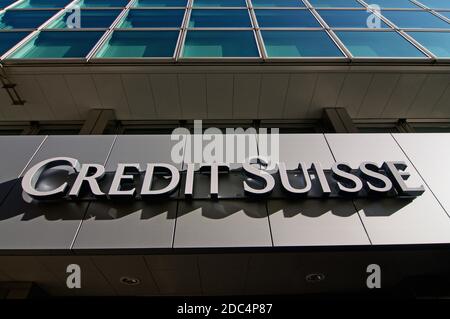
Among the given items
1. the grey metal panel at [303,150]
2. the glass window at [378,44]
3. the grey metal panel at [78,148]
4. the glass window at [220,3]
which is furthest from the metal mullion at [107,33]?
the glass window at [378,44]

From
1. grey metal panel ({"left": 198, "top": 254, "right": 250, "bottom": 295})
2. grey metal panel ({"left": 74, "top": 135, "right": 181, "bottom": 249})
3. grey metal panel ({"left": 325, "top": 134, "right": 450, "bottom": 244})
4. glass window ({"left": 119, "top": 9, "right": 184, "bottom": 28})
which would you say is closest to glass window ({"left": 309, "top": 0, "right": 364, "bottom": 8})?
glass window ({"left": 119, "top": 9, "right": 184, "bottom": 28})

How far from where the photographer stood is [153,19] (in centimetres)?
1012

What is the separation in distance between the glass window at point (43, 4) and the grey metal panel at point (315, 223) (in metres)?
11.6

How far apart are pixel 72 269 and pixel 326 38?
9.18 meters

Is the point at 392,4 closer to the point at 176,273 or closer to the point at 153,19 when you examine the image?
the point at 153,19

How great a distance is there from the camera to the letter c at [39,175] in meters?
4.66

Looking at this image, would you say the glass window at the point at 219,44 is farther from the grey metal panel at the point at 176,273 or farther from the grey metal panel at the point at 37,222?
the grey metal panel at the point at 176,273

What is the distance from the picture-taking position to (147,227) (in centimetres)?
448

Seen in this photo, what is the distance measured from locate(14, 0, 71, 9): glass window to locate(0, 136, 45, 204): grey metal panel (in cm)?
768

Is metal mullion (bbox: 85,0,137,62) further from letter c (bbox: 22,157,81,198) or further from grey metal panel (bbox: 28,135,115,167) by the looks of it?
letter c (bbox: 22,157,81,198)

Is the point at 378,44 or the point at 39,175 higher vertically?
the point at 378,44

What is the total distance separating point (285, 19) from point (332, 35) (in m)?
1.96

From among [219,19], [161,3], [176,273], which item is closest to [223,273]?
[176,273]

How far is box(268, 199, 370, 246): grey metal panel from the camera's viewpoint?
435 cm
